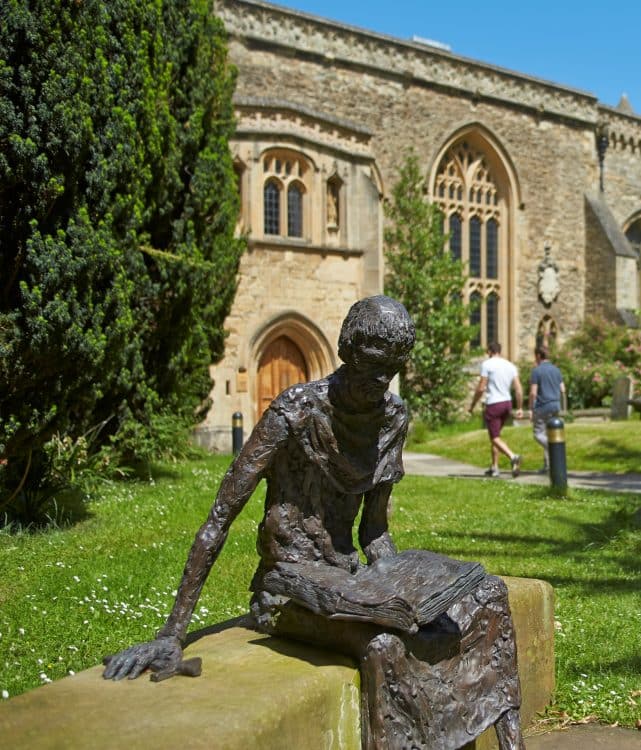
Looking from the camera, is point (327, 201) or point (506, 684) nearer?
point (506, 684)

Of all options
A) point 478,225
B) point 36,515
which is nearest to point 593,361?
point 478,225


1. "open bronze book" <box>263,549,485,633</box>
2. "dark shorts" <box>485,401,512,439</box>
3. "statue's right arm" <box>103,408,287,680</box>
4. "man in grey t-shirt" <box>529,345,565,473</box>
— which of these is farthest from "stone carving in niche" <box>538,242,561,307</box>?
"statue's right arm" <box>103,408,287,680</box>

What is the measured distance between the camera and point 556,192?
89.8 feet

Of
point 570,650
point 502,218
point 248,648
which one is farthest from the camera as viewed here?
point 502,218

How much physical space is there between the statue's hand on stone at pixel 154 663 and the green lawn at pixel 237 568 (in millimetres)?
1032

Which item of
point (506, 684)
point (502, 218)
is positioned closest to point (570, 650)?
point (506, 684)

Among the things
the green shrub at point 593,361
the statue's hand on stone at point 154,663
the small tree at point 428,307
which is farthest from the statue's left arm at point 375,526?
the green shrub at point 593,361

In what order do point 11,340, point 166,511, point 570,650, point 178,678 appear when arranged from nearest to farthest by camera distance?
point 178,678, point 570,650, point 11,340, point 166,511

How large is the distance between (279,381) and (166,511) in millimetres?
10029

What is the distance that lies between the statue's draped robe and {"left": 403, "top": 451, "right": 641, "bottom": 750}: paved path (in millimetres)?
706

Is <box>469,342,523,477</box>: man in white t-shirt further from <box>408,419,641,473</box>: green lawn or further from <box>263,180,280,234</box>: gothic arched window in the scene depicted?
<box>263,180,280,234</box>: gothic arched window

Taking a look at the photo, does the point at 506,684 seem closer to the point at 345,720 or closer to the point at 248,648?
the point at 345,720

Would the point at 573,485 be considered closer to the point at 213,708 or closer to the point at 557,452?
the point at 557,452

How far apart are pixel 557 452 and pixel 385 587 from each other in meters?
7.27
